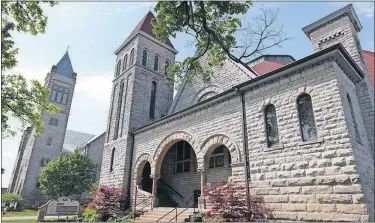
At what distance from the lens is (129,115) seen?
711 inches

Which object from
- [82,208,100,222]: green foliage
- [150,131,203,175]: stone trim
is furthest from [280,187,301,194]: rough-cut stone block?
[82,208,100,222]: green foliage

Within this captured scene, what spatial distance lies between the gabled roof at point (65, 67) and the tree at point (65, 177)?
913 inches

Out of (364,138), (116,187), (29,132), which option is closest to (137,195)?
(116,187)

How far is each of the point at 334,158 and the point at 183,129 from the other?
7.30m

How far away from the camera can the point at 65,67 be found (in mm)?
47188

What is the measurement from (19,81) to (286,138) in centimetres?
1346

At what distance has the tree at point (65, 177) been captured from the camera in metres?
27.3

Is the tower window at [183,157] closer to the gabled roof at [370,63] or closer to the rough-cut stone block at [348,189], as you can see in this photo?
the rough-cut stone block at [348,189]

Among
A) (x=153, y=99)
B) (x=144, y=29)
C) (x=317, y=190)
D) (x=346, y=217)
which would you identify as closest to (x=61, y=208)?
(x=153, y=99)

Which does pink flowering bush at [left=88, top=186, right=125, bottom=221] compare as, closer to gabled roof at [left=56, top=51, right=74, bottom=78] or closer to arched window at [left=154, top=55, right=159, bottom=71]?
arched window at [left=154, top=55, right=159, bottom=71]

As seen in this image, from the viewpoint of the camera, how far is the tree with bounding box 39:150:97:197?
89.6 ft

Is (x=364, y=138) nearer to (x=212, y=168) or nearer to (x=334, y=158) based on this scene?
(x=334, y=158)

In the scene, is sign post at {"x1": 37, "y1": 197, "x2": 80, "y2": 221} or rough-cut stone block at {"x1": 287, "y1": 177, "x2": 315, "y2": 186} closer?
rough-cut stone block at {"x1": 287, "y1": 177, "x2": 315, "y2": 186}

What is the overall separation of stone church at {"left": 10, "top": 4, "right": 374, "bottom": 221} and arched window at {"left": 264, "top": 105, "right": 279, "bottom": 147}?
0.13 ft
